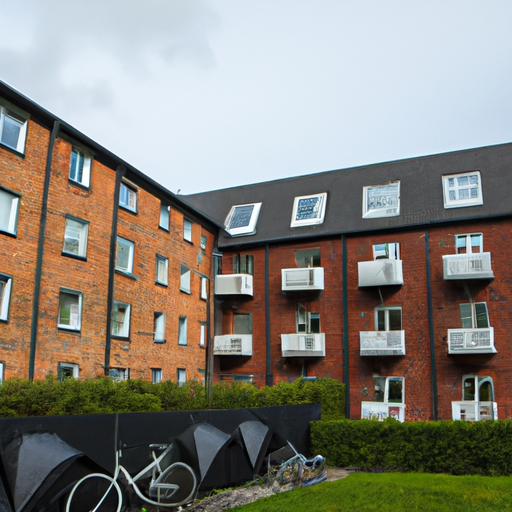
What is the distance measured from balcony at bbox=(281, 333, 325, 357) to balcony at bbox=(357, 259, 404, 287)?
296 cm

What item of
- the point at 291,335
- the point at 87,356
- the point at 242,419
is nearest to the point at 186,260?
the point at 291,335

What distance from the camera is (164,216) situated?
2367cm

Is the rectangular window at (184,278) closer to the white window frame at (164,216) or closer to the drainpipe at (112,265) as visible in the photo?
the white window frame at (164,216)

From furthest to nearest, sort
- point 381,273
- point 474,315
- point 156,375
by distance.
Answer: point 381,273
point 474,315
point 156,375

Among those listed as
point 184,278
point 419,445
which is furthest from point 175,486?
point 184,278

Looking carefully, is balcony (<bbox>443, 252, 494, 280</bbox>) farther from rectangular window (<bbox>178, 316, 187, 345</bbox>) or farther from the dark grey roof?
rectangular window (<bbox>178, 316, 187, 345</bbox>)

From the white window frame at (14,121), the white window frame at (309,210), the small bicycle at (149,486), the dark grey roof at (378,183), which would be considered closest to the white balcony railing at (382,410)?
the dark grey roof at (378,183)

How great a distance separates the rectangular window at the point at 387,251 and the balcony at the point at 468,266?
8.00 feet

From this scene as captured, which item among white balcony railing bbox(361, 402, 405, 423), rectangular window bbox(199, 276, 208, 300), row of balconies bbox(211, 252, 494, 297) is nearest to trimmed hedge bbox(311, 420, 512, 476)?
white balcony railing bbox(361, 402, 405, 423)

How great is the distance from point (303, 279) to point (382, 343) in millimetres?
4232

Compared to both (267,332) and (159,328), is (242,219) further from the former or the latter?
(159,328)

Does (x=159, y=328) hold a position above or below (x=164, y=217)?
below

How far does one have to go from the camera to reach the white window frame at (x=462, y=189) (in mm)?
23688

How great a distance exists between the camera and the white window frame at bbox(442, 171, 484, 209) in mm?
23688
